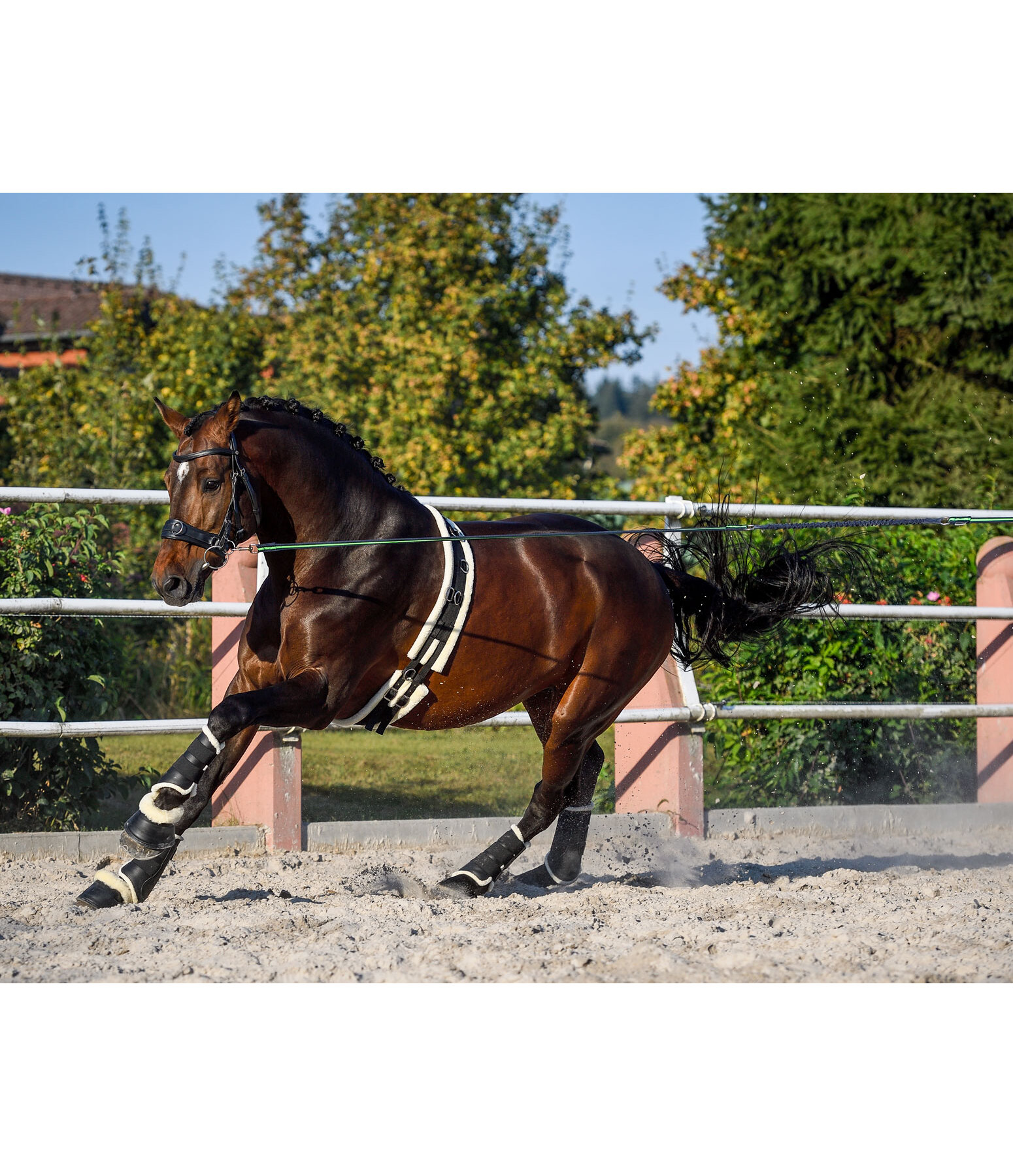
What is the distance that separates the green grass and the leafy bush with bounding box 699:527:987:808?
2.76ft

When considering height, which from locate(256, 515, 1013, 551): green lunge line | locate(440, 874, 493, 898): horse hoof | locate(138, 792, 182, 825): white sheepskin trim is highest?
locate(256, 515, 1013, 551): green lunge line

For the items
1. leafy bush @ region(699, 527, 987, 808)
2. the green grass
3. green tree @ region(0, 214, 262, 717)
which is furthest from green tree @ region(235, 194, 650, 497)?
leafy bush @ region(699, 527, 987, 808)

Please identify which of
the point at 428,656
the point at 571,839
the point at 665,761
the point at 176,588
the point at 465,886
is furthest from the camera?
the point at 665,761

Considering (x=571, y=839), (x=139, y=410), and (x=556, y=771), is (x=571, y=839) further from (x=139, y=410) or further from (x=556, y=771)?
(x=139, y=410)

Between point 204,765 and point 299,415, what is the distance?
1220 mm

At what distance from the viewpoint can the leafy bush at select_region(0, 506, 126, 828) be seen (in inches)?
195

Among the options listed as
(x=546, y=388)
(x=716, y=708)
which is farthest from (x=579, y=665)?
(x=546, y=388)

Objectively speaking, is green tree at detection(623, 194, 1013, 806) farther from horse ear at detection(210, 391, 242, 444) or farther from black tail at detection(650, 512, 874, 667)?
horse ear at detection(210, 391, 242, 444)

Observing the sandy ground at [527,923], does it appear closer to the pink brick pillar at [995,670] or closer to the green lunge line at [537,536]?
the pink brick pillar at [995,670]

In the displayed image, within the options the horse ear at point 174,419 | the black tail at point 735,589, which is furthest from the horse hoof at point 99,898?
the black tail at point 735,589

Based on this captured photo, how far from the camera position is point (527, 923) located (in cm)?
394

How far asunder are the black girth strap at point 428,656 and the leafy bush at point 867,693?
7.77ft

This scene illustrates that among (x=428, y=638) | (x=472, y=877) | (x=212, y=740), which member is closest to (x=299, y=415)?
(x=428, y=638)

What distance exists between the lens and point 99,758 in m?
5.22
